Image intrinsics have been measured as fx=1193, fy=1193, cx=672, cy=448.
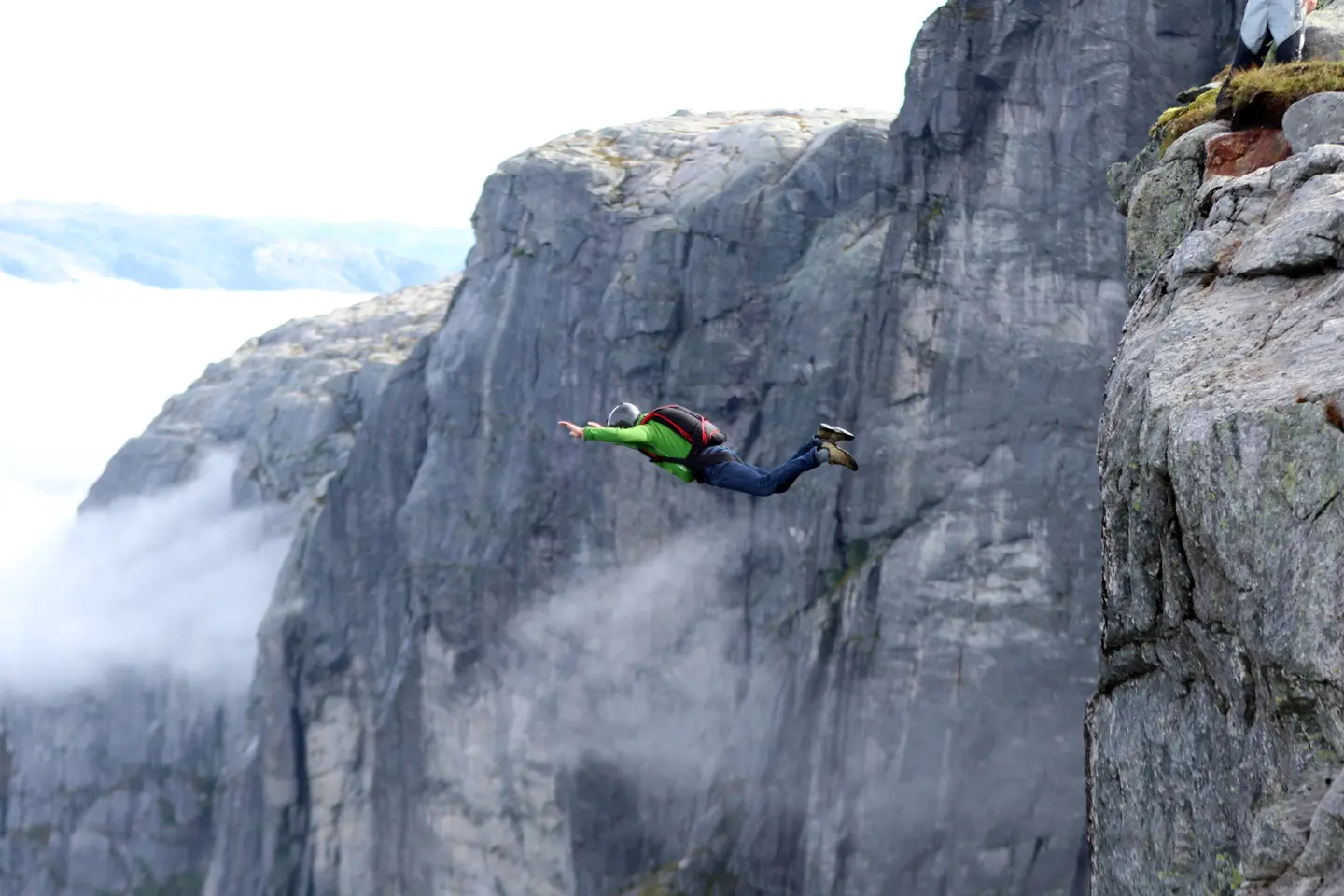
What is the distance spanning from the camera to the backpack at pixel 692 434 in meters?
25.5

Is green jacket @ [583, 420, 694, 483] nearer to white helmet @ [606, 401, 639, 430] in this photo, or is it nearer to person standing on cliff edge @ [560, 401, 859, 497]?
person standing on cliff edge @ [560, 401, 859, 497]

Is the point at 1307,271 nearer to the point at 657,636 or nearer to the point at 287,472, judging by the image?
the point at 657,636

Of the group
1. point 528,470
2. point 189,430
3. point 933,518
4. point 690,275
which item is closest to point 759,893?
point 933,518

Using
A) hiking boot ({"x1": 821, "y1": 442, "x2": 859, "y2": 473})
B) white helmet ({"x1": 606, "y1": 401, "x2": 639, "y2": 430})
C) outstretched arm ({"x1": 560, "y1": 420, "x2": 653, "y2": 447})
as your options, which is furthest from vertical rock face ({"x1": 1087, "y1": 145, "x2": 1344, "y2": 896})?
white helmet ({"x1": 606, "y1": 401, "x2": 639, "y2": 430})

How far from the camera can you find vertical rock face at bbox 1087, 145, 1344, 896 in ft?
40.9

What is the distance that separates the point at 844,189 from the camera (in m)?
63.5

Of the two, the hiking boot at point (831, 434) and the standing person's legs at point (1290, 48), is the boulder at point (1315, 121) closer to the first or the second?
the standing person's legs at point (1290, 48)

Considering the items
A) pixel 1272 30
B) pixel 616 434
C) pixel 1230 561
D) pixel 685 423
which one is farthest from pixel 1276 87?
pixel 616 434

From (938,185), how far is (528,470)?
95.5ft

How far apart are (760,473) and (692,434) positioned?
1.68 meters

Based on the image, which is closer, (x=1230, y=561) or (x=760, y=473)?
(x=1230, y=561)

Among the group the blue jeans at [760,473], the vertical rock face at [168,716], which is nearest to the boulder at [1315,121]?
the blue jeans at [760,473]

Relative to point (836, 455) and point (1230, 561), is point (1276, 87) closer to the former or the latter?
point (836, 455)

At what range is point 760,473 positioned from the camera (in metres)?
25.4
